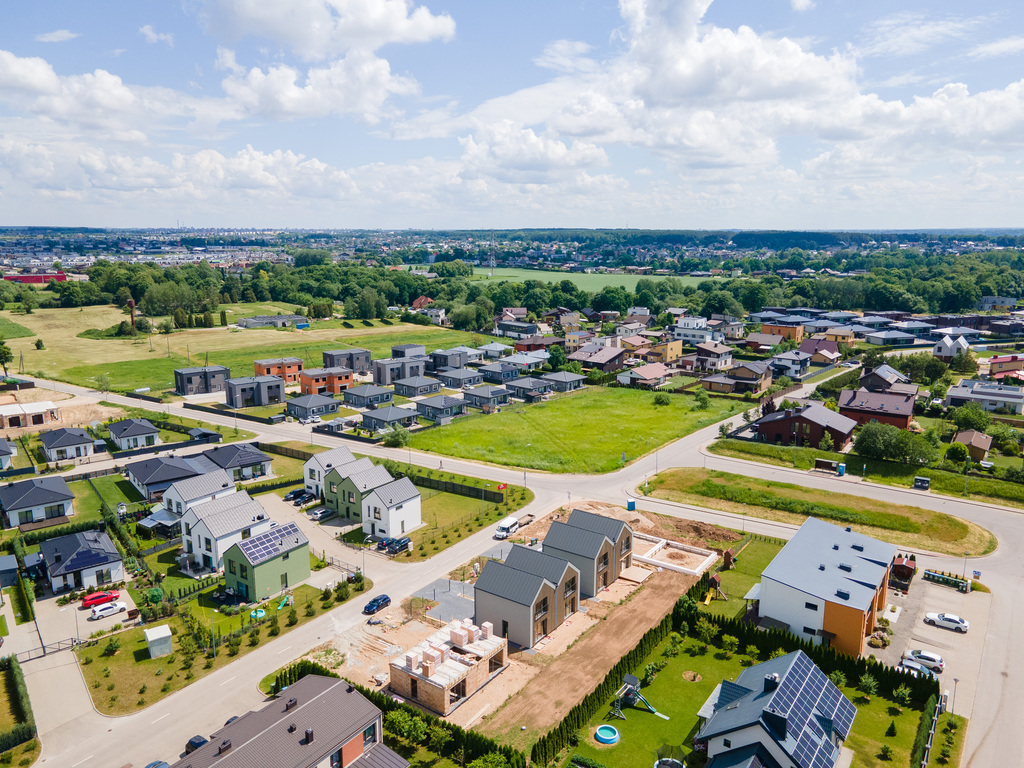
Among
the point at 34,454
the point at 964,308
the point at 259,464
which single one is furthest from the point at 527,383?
the point at 964,308

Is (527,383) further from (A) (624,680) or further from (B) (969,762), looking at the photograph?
(B) (969,762)

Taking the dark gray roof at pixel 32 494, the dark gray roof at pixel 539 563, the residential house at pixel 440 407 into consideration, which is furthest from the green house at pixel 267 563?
the residential house at pixel 440 407

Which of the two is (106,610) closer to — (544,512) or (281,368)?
(544,512)

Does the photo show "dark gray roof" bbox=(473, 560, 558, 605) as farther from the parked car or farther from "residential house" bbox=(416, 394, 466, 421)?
"residential house" bbox=(416, 394, 466, 421)

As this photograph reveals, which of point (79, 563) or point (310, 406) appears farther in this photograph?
point (310, 406)

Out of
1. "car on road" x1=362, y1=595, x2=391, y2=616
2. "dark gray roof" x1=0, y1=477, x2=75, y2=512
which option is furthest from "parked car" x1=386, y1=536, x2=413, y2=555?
"dark gray roof" x1=0, y1=477, x2=75, y2=512

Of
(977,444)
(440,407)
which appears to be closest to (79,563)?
(440,407)
